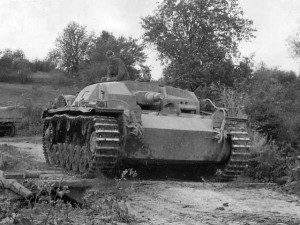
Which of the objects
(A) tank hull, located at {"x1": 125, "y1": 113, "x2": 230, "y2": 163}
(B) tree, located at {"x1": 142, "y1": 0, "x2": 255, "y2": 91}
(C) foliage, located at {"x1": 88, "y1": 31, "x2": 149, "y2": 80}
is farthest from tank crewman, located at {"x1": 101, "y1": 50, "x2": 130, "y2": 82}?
(C) foliage, located at {"x1": 88, "y1": 31, "x2": 149, "y2": 80}

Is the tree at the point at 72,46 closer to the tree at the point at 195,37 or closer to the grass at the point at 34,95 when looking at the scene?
the grass at the point at 34,95

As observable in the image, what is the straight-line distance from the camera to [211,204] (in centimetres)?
789

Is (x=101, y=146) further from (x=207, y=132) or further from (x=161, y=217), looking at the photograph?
(x=161, y=217)

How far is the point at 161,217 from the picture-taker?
6.80 m

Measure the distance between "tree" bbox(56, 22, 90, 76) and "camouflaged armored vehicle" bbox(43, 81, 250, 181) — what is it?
43976 mm

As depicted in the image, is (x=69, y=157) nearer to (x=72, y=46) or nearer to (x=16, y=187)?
(x=16, y=187)

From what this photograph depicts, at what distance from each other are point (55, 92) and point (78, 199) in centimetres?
3412

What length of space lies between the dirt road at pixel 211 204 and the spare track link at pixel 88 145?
877 millimetres

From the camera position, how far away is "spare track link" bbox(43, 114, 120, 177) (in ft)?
32.3

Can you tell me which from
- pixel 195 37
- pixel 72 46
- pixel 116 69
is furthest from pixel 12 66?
pixel 116 69

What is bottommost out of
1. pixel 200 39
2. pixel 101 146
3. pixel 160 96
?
pixel 101 146

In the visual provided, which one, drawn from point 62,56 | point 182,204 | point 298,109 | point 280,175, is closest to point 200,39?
point 298,109

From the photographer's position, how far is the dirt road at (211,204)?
21.7ft

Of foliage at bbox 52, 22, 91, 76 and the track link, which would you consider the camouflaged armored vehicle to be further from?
foliage at bbox 52, 22, 91, 76
